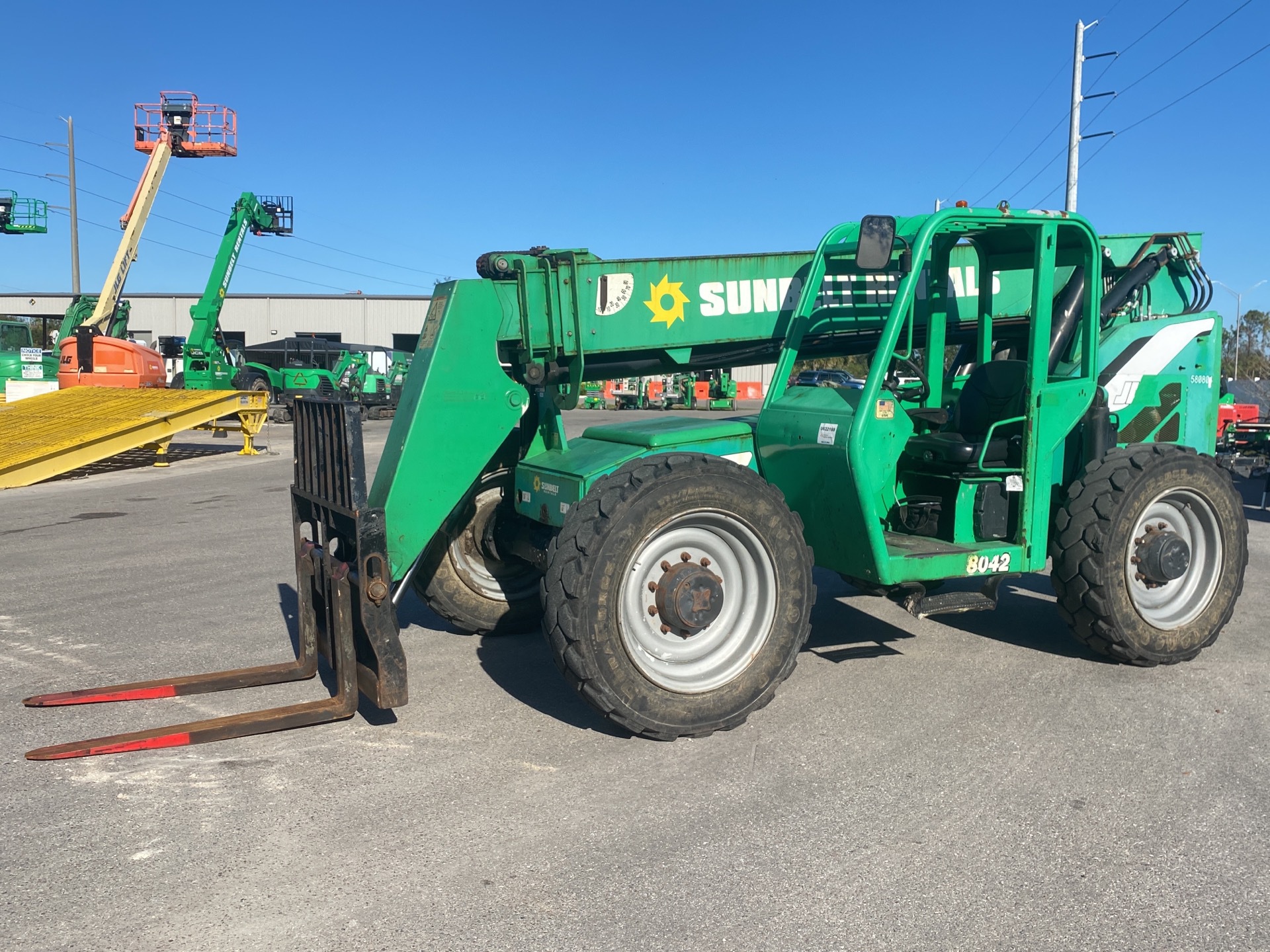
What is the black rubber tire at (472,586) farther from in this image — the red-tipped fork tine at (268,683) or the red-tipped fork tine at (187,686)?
the red-tipped fork tine at (187,686)

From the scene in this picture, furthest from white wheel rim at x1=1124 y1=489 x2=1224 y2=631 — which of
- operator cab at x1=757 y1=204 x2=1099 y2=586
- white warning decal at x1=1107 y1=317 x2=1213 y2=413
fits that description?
white warning decal at x1=1107 y1=317 x2=1213 y2=413

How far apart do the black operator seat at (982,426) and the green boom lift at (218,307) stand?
80.9 feet

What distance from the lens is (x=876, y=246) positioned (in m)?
4.80

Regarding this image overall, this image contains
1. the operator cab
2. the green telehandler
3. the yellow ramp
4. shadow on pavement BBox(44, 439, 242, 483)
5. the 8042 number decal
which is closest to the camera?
the green telehandler

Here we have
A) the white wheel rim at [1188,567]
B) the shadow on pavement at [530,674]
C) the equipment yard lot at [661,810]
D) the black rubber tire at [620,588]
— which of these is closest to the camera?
the equipment yard lot at [661,810]

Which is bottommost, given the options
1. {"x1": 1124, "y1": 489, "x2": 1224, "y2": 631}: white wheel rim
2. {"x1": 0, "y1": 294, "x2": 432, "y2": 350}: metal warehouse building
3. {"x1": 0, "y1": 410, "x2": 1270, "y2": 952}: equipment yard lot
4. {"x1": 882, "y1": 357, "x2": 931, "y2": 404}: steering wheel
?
{"x1": 0, "y1": 410, "x2": 1270, "y2": 952}: equipment yard lot

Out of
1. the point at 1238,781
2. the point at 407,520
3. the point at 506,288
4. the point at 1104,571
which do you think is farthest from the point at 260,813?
the point at 1104,571

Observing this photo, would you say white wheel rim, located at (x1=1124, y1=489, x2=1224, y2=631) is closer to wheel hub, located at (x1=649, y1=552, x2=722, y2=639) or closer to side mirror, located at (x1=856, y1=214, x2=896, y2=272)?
side mirror, located at (x1=856, y1=214, x2=896, y2=272)

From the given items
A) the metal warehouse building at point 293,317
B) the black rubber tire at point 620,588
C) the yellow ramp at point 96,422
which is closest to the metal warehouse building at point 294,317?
the metal warehouse building at point 293,317

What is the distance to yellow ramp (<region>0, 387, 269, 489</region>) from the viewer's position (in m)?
14.8

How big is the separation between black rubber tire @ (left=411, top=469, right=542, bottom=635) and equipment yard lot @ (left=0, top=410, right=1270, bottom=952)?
0.15 meters

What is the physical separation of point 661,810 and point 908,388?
316 cm

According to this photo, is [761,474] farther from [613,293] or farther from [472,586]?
[472,586]

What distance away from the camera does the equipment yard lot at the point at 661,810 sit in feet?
10.2
